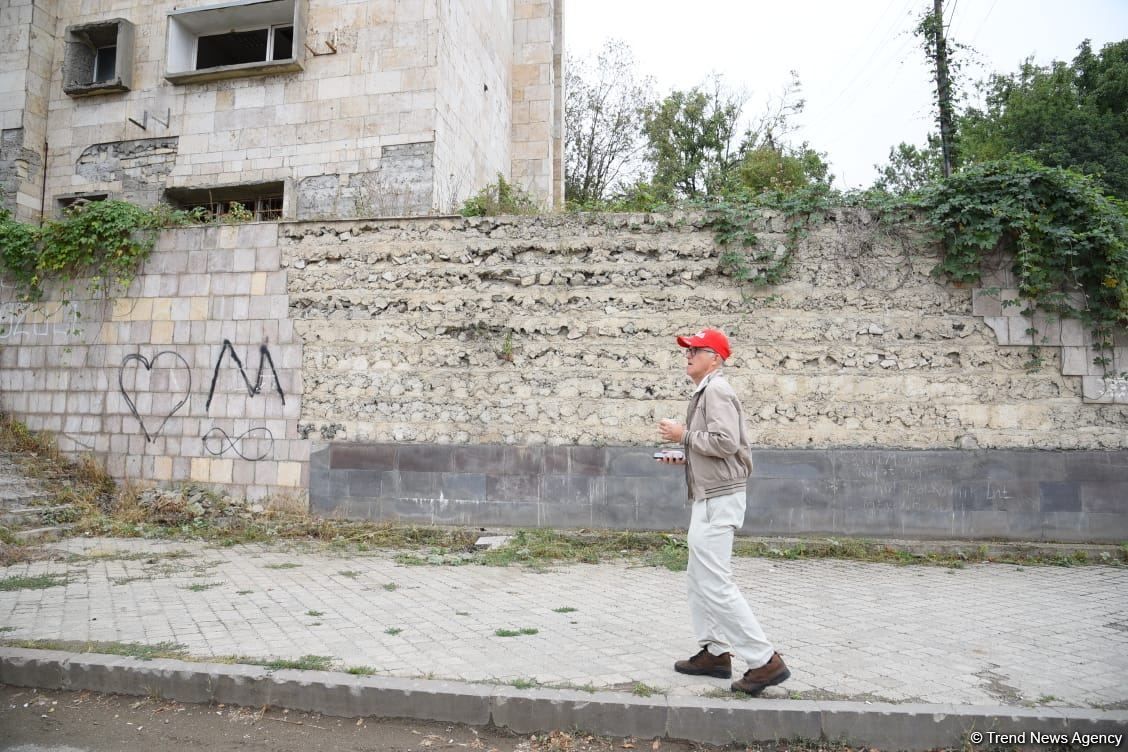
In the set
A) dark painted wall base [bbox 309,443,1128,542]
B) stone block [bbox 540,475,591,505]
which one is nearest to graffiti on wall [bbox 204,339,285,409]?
dark painted wall base [bbox 309,443,1128,542]

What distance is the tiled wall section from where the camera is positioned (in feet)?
31.0

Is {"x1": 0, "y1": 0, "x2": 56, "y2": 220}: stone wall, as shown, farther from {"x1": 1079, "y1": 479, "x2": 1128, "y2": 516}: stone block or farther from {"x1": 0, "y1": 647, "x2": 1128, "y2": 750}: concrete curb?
{"x1": 1079, "y1": 479, "x2": 1128, "y2": 516}: stone block

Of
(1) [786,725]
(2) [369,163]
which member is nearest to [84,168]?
(2) [369,163]

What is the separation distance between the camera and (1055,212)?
8086 mm

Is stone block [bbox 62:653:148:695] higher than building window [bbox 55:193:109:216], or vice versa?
building window [bbox 55:193:109:216]

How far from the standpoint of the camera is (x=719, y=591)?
3951mm

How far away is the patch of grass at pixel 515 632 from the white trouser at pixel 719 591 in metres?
1.35

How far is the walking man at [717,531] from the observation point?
12.8ft

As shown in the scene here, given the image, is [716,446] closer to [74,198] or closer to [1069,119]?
[74,198]

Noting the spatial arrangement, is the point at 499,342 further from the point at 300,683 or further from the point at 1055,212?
the point at 1055,212

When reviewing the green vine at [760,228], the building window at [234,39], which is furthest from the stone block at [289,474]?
the building window at [234,39]

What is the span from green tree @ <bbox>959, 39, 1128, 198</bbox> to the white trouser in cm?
2278

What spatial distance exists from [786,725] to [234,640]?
3.63m

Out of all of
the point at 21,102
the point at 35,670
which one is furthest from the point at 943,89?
the point at 21,102
